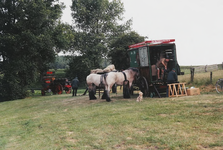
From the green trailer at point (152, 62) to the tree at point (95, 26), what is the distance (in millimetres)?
28052

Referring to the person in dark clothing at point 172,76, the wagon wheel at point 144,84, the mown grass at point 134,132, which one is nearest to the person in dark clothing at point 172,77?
the person in dark clothing at point 172,76

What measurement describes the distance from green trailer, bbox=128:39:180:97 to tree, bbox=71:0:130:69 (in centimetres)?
2805

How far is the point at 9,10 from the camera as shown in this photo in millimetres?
28359

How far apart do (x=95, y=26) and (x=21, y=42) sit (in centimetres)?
2210

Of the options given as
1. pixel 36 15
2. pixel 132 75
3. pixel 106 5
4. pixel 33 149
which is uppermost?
pixel 106 5

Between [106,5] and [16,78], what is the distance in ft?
88.0

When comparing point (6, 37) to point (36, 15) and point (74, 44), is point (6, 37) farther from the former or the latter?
point (74, 44)

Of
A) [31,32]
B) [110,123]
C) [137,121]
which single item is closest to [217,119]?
[137,121]

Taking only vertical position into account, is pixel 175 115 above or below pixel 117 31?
below

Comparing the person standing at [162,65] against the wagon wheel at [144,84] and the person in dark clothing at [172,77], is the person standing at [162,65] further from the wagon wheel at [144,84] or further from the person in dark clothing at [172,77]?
the wagon wheel at [144,84]

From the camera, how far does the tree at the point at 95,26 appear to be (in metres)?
45.6

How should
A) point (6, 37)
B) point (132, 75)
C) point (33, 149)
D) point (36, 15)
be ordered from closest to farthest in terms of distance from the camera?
point (33, 149) < point (132, 75) < point (6, 37) < point (36, 15)

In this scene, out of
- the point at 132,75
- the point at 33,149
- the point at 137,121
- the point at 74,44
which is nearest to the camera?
the point at 33,149

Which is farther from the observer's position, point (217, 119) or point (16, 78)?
point (16, 78)
